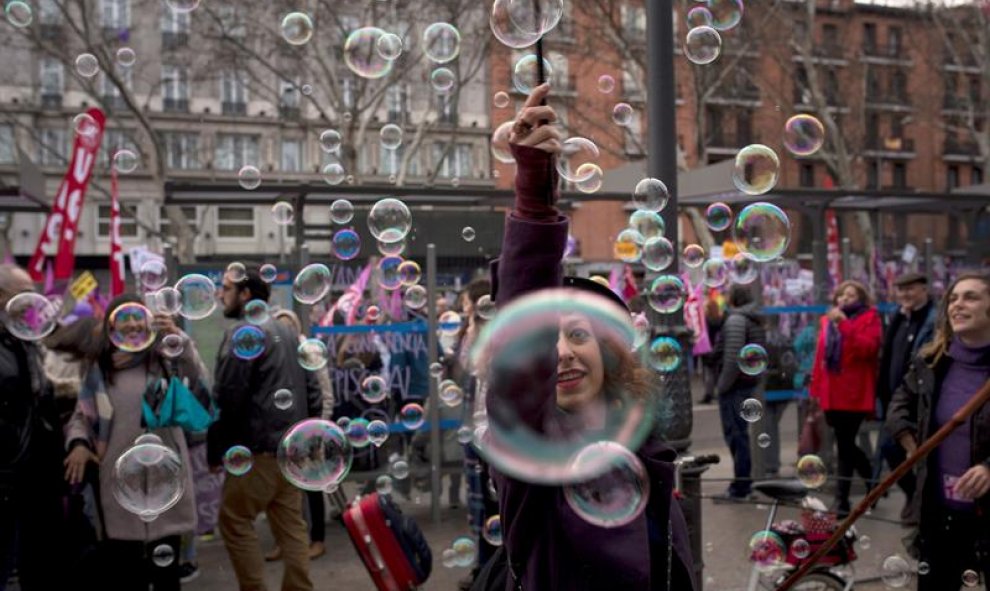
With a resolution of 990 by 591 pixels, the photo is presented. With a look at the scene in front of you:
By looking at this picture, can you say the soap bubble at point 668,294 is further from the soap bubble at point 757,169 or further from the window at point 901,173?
the window at point 901,173

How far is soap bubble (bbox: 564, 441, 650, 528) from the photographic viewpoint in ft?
6.36

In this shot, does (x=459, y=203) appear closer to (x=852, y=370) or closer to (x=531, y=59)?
(x=852, y=370)

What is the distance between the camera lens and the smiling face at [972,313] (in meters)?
3.84

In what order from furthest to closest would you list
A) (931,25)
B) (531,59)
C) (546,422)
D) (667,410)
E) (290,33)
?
(931,25) → (290,33) → (667,410) → (531,59) → (546,422)

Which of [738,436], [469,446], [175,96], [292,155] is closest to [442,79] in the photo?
[469,446]

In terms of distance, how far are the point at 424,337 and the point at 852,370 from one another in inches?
121

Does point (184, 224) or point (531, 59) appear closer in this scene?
point (531, 59)

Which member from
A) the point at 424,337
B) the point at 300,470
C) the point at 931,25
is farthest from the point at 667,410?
the point at 931,25

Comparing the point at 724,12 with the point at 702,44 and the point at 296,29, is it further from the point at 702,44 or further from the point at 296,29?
the point at 296,29

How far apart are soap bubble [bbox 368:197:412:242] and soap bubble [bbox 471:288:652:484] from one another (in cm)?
259

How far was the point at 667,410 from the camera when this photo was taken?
4180 millimetres

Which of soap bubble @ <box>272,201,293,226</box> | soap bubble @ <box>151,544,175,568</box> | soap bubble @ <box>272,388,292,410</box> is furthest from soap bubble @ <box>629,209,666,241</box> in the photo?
soap bubble @ <box>272,201,293,226</box>

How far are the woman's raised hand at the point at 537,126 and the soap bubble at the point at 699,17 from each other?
3151 mm

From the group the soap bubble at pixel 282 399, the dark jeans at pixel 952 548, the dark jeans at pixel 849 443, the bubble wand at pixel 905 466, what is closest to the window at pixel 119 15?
the dark jeans at pixel 849 443
